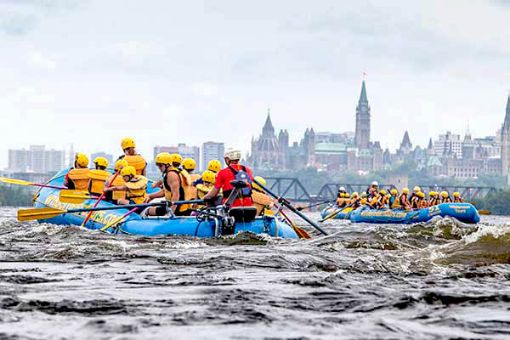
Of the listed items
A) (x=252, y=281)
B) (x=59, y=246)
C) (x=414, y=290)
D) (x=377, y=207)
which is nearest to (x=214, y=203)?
(x=59, y=246)

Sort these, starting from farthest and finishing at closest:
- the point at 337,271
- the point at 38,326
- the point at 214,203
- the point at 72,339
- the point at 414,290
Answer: the point at 214,203 < the point at 337,271 < the point at 414,290 < the point at 38,326 < the point at 72,339

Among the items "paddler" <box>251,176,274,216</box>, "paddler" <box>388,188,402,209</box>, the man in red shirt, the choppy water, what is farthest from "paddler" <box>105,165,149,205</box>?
"paddler" <box>388,188,402,209</box>

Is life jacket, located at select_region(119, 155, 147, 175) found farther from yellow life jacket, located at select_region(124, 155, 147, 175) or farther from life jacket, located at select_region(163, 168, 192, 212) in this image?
life jacket, located at select_region(163, 168, 192, 212)

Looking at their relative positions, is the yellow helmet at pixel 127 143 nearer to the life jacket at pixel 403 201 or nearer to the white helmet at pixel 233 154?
the white helmet at pixel 233 154

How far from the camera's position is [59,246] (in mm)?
18438

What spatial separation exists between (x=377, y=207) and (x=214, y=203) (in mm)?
33493

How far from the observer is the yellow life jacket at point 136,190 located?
2358 cm

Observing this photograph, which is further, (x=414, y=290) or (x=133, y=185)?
(x=133, y=185)

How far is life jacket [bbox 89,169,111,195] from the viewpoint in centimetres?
2572

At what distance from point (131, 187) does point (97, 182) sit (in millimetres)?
2468

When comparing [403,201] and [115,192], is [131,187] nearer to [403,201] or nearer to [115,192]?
[115,192]

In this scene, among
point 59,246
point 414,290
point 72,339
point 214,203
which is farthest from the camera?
point 214,203

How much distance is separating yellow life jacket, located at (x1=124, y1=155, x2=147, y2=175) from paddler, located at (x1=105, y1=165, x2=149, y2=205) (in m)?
1.31

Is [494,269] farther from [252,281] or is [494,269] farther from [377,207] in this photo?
[377,207]
